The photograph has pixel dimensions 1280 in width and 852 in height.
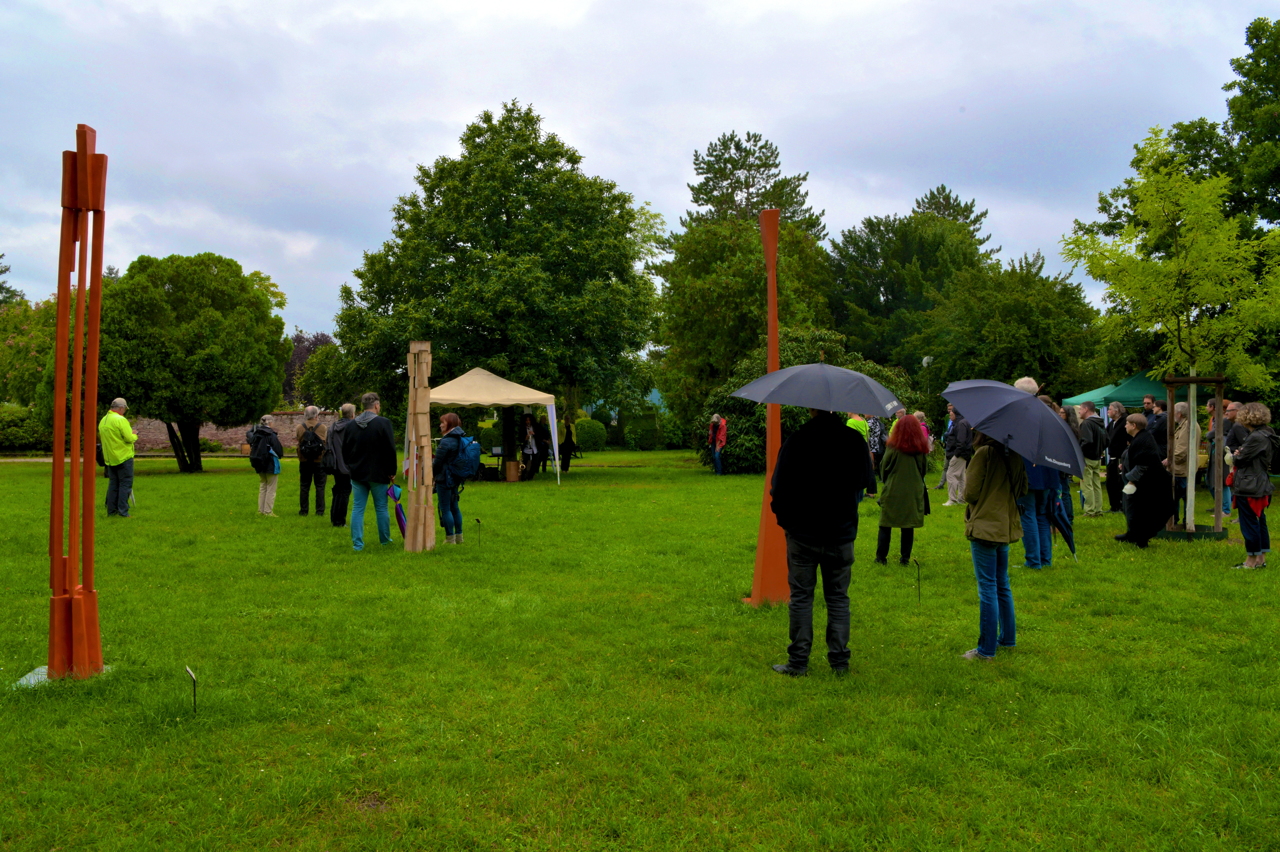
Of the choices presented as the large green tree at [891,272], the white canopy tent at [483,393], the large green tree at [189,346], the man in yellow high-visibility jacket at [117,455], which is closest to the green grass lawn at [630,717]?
the man in yellow high-visibility jacket at [117,455]

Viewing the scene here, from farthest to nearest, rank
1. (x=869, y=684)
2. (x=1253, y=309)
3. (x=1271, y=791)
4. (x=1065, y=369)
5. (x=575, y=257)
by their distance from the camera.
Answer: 1. (x=1065, y=369)
2. (x=575, y=257)
3. (x=1253, y=309)
4. (x=869, y=684)
5. (x=1271, y=791)

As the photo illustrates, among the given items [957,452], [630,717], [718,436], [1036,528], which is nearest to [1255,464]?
[1036,528]

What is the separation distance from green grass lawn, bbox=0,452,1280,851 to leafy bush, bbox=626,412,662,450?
37.7 meters

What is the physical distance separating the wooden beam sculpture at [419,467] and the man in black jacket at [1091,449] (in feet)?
31.3

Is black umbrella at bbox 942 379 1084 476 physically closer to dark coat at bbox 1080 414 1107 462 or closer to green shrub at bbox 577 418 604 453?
dark coat at bbox 1080 414 1107 462

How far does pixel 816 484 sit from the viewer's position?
5656 millimetres

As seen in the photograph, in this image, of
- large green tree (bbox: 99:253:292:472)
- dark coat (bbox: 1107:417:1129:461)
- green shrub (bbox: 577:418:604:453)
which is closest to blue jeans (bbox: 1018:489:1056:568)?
dark coat (bbox: 1107:417:1129:461)

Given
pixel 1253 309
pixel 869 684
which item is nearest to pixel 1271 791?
pixel 869 684

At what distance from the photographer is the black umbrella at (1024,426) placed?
5535mm

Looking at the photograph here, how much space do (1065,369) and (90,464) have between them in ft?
97.3

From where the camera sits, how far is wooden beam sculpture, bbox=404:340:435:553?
34.8ft

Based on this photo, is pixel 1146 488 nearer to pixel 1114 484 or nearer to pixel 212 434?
pixel 1114 484

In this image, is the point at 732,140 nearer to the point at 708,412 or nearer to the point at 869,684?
the point at 708,412

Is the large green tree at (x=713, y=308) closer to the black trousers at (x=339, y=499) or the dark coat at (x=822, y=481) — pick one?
the black trousers at (x=339, y=499)
